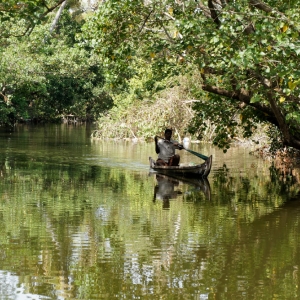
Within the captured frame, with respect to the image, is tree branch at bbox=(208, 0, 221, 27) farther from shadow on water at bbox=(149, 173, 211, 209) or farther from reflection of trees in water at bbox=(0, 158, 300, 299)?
shadow on water at bbox=(149, 173, 211, 209)

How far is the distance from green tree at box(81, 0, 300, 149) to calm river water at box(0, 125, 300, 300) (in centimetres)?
205

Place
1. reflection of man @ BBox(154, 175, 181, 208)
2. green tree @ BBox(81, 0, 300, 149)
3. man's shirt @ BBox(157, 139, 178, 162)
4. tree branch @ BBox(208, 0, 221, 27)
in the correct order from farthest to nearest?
1. man's shirt @ BBox(157, 139, 178, 162)
2. reflection of man @ BBox(154, 175, 181, 208)
3. tree branch @ BBox(208, 0, 221, 27)
4. green tree @ BBox(81, 0, 300, 149)

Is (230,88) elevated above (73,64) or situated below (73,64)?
below

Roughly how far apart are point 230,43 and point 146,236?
3422mm

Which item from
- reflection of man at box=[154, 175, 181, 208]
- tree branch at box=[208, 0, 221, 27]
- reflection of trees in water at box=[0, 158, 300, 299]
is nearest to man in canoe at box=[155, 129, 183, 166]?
reflection of man at box=[154, 175, 181, 208]

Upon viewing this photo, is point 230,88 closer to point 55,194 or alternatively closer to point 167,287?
point 55,194

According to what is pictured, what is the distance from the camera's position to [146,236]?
9.87m

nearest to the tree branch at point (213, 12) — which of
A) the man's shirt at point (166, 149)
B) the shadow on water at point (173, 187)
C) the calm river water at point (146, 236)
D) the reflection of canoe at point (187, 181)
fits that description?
the calm river water at point (146, 236)

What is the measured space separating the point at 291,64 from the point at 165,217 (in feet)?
11.5

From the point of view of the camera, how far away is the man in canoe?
62.7 feet

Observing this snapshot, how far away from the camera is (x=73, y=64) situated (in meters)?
48.4

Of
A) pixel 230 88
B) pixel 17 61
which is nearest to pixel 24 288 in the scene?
pixel 230 88

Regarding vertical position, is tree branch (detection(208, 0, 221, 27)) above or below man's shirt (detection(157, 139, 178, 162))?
above

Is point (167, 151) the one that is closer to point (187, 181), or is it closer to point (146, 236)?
point (187, 181)
